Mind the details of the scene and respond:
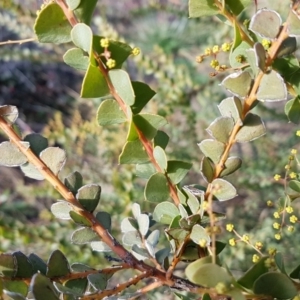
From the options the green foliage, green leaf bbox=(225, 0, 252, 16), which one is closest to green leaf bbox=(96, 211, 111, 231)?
the green foliage

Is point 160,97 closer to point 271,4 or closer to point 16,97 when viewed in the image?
point 271,4

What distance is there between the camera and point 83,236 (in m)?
0.38

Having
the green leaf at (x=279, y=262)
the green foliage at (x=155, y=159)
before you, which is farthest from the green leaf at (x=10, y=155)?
the green leaf at (x=279, y=262)

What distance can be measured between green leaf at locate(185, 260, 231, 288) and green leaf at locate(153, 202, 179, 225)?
14 centimetres

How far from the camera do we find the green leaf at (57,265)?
1.11 feet

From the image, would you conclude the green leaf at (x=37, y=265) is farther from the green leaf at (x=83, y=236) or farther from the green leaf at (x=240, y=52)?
the green leaf at (x=240, y=52)

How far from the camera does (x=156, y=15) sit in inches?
74.1

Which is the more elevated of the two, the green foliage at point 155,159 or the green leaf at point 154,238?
the green foliage at point 155,159

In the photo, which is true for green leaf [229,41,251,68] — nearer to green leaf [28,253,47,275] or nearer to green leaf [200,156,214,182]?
green leaf [200,156,214,182]

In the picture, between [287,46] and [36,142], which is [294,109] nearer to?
[287,46]

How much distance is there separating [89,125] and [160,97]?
18 centimetres

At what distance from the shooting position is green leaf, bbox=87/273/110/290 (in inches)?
13.1

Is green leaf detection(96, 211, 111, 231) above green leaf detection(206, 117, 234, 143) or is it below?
below

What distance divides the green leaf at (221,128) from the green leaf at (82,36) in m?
0.10
